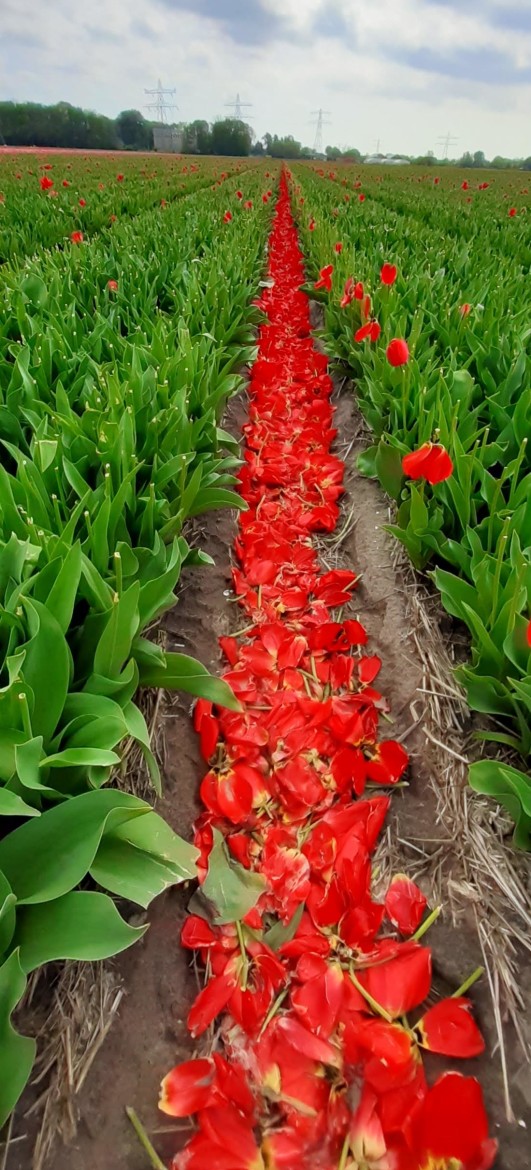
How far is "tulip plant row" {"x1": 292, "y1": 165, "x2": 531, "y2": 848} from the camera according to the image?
1.36m

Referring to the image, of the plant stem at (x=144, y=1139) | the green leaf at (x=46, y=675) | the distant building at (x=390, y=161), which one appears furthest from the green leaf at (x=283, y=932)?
the distant building at (x=390, y=161)

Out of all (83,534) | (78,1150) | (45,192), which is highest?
(45,192)

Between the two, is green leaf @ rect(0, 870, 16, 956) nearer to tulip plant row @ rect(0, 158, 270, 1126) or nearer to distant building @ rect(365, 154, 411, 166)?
tulip plant row @ rect(0, 158, 270, 1126)

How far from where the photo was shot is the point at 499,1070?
1021 mm

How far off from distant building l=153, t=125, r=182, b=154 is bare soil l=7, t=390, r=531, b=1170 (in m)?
68.1

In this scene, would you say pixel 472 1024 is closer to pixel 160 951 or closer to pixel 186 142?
pixel 160 951

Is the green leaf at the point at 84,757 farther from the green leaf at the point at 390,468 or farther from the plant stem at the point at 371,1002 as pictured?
the green leaf at the point at 390,468

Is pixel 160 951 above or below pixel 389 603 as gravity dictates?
below

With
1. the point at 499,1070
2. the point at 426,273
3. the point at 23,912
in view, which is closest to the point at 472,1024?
the point at 499,1070

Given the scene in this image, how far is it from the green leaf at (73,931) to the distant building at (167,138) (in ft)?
226

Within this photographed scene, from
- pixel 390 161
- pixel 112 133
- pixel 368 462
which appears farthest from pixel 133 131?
pixel 368 462

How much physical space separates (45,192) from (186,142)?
6322 centimetres

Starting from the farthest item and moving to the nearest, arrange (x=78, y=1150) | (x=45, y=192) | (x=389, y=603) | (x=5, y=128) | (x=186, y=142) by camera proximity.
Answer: (x=186, y=142) → (x=5, y=128) → (x=45, y=192) → (x=389, y=603) → (x=78, y=1150)

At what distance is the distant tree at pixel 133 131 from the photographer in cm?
6256
